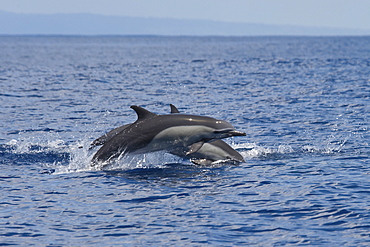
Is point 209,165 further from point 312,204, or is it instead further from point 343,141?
point 343,141

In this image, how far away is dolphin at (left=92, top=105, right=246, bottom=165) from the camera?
15523 millimetres

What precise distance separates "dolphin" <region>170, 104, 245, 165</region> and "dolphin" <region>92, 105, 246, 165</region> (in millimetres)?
629

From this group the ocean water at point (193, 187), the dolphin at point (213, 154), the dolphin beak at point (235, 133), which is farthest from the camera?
the dolphin at point (213, 154)

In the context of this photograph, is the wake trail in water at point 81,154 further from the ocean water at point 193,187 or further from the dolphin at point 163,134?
the dolphin at point 163,134

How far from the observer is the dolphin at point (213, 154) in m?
16.4

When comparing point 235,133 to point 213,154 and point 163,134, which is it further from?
point 163,134

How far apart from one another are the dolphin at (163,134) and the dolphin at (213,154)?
63cm

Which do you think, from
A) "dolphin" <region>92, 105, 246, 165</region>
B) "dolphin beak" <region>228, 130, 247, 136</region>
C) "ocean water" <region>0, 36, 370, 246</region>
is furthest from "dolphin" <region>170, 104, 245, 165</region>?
"dolphin beak" <region>228, 130, 247, 136</region>

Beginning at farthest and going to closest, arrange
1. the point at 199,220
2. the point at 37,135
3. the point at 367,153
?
the point at 37,135 < the point at 367,153 < the point at 199,220

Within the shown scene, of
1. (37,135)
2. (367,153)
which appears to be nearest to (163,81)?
(37,135)

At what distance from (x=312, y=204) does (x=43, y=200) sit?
5.64 metres

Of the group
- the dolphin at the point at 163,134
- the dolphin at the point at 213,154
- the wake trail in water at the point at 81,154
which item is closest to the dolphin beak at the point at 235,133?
the dolphin at the point at 163,134

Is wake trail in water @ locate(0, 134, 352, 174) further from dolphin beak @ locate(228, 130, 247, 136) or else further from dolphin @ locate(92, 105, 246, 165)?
dolphin beak @ locate(228, 130, 247, 136)

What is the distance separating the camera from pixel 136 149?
1555 cm
